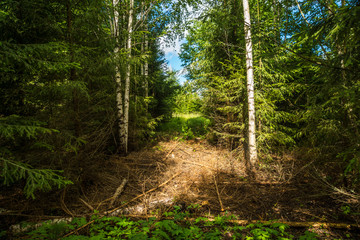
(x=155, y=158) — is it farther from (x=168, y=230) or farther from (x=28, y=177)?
(x=28, y=177)

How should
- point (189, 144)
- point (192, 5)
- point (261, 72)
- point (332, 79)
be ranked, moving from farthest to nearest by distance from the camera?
point (189, 144)
point (192, 5)
point (261, 72)
point (332, 79)

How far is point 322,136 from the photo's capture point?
443 cm

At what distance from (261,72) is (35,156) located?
24.7 ft

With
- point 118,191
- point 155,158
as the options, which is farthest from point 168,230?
point 155,158

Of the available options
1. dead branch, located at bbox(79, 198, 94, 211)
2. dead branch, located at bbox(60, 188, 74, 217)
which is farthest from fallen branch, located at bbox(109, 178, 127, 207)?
dead branch, located at bbox(60, 188, 74, 217)

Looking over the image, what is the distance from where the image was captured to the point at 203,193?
446cm

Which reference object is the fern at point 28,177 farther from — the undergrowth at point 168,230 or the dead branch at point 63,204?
the dead branch at point 63,204

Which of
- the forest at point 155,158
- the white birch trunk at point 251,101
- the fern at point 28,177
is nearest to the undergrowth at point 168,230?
the forest at point 155,158

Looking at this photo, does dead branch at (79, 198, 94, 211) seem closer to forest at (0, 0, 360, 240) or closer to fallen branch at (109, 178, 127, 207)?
forest at (0, 0, 360, 240)

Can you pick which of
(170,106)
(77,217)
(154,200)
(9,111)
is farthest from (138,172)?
(170,106)

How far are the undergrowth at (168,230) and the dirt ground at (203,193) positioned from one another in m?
0.46

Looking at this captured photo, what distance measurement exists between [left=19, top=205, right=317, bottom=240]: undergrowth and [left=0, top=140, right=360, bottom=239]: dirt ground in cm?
46

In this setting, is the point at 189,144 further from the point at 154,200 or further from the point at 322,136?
the point at 322,136

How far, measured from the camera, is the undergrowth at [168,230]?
254 cm
